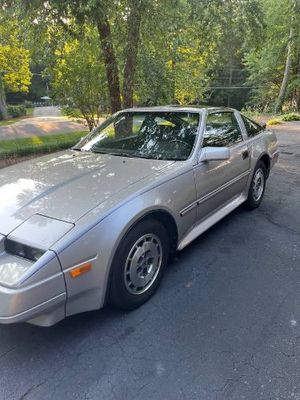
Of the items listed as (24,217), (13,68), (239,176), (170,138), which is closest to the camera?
(24,217)

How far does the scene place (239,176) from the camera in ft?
13.9

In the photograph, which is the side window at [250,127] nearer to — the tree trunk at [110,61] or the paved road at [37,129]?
the tree trunk at [110,61]

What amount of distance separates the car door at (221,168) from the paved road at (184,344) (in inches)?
25.8

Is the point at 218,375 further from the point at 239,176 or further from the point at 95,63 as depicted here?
the point at 95,63

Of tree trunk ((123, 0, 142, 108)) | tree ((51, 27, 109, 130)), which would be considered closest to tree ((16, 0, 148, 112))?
tree trunk ((123, 0, 142, 108))

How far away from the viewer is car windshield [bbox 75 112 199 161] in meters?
3.55

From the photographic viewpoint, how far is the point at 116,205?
8.38 ft

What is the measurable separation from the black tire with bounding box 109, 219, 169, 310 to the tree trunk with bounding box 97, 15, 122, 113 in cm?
474

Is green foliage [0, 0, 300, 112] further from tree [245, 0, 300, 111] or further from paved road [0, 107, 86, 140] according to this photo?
tree [245, 0, 300, 111]

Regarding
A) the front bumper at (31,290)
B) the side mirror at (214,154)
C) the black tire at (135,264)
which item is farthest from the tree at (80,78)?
the front bumper at (31,290)

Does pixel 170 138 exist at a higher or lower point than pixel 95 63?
lower

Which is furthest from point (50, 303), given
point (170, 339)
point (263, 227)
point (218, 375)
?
point (263, 227)

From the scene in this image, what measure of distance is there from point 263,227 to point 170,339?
230 cm

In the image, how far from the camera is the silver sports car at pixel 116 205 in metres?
2.22
